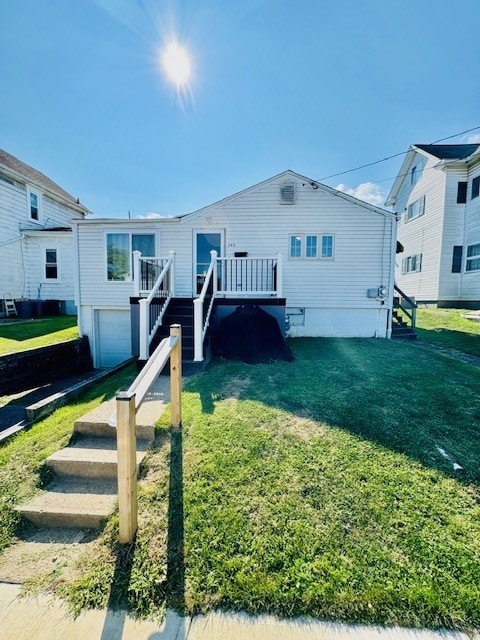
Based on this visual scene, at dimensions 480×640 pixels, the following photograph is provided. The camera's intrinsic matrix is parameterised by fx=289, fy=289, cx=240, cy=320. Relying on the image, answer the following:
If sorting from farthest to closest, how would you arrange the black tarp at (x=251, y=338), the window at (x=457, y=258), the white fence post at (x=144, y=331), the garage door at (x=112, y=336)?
the window at (x=457, y=258) → the garage door at (x=112, y=336) → the black tarp at (x=251, y=338) → the white fence post at (x=144, y=331)

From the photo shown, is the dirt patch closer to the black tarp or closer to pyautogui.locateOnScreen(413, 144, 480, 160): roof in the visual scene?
the black tarp

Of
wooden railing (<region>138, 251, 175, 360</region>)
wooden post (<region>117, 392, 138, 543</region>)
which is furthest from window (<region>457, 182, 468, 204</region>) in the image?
wooden post (<region>117, 392, 138, 543</region>)

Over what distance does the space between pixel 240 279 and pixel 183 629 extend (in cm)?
835

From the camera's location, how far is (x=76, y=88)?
360 inches

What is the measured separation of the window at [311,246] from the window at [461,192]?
11130 millimetres

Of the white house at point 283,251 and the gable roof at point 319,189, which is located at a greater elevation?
the gable roof at point 319,189

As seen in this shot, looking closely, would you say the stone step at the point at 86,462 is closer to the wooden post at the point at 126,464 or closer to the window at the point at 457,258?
the wooden post at the point at 126,464

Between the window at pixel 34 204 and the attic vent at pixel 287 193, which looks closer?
the attic vent at pixel 287 193

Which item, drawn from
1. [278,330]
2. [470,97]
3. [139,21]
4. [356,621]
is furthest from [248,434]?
[470,97]

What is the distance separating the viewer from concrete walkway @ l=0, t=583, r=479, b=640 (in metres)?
1.63

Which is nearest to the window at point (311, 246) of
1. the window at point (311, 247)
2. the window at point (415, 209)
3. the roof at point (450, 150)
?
the window at point (311, 247)

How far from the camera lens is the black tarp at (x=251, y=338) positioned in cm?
692

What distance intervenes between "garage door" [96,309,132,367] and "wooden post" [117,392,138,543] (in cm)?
871

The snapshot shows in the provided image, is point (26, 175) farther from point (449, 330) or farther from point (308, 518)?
point (449, 330)
